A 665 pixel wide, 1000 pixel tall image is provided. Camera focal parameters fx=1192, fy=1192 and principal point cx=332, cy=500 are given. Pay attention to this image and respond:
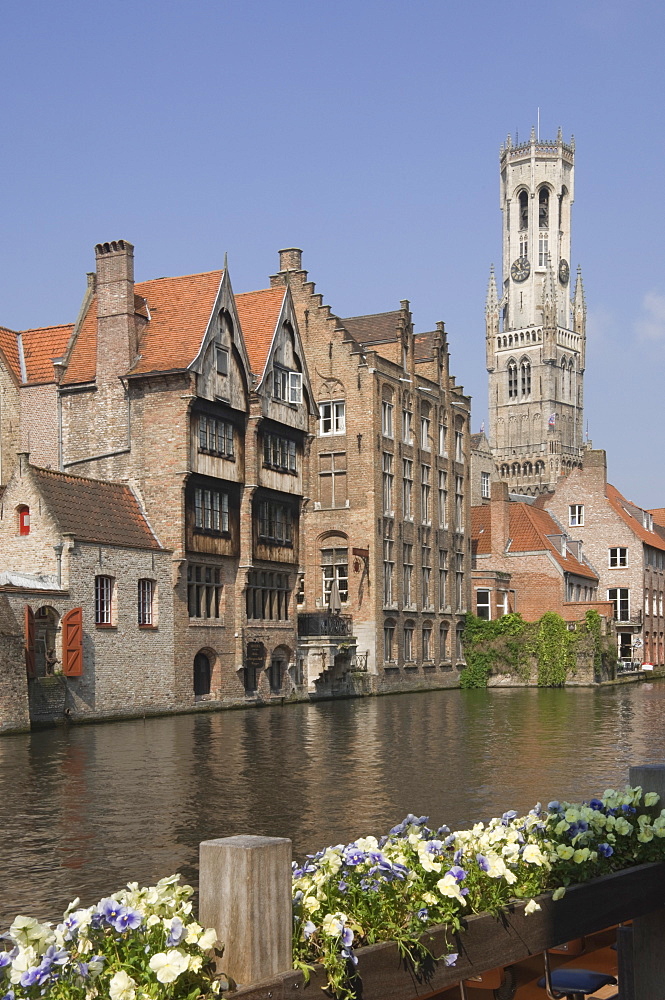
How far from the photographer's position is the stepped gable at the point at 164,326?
42125 mm

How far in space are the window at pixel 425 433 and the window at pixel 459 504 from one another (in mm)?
4357

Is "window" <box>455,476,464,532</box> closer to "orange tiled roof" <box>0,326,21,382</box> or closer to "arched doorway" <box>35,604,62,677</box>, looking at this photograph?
"orange tiled roof" <box>0,326,21,382</box>

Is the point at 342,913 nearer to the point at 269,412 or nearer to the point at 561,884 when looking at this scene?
the point at 561,884

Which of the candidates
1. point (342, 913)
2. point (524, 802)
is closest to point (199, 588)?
point (524, 802)

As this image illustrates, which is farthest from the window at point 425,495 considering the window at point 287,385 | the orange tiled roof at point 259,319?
the orange tiled roof at point 259,319

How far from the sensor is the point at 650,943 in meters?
6.07

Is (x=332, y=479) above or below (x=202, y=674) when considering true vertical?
above

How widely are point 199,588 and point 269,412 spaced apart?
768cm

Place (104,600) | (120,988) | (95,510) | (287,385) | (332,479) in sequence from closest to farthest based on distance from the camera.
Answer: (120,988) < (104,600) < (95,510) < (287,385) < (332,479)

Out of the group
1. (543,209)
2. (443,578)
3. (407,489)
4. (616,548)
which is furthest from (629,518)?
(543,209)

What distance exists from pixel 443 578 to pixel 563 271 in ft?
444

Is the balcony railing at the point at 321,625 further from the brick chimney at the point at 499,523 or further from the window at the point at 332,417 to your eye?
the brick chimney at the point at 499,523

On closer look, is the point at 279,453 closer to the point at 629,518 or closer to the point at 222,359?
the point at 222,359

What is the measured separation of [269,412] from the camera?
46000 mm
